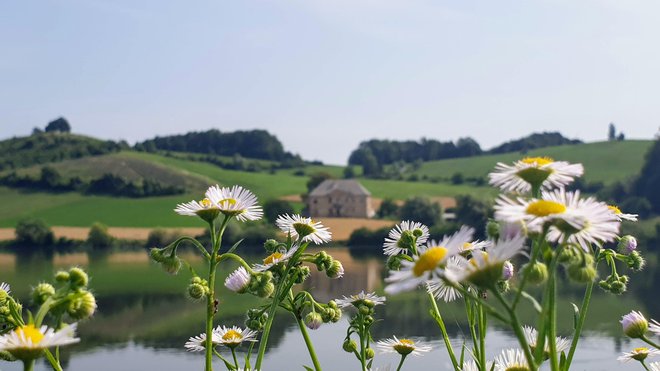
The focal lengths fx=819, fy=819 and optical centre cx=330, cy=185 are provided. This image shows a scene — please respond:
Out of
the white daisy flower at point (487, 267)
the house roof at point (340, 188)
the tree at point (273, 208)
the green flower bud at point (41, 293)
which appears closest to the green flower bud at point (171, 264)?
the green flower bud at point (41, 293)

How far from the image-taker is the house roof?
3793 inches

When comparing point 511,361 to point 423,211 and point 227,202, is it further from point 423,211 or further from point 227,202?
point 423,211

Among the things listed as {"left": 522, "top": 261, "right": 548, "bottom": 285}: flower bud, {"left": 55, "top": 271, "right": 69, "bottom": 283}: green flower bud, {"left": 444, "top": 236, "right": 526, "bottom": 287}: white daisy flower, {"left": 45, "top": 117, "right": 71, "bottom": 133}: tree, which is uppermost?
{"left": 45, "top": 117, "right": 71, "bottom": 133}: tree

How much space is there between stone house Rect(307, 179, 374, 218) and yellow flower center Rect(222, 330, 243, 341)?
91.3m

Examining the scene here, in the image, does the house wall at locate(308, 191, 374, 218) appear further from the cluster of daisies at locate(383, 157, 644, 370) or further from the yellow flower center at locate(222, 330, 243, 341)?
the cluster of daisies at locate(383, 157, 644, 370)

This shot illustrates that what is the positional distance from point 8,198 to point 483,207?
61251 mm

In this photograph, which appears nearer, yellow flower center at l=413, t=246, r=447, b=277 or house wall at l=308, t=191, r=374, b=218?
yellow flower center at l=413, t=246, r=447, b=277

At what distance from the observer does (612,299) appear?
4222 cm

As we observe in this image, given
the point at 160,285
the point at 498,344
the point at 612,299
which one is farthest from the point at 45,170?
the point at 498,344

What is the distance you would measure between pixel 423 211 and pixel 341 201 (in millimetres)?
19853

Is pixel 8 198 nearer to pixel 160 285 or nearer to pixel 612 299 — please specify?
pixel 160 285

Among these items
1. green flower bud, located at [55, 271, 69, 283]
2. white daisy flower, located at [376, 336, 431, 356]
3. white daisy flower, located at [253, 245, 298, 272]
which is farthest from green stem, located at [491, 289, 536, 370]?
white daisy flower, located at [376, 336, 431, 356]

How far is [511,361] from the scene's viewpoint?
236 centimetres

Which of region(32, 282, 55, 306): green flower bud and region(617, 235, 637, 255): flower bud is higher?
region(32, 282, 55, 306): green flower bud
